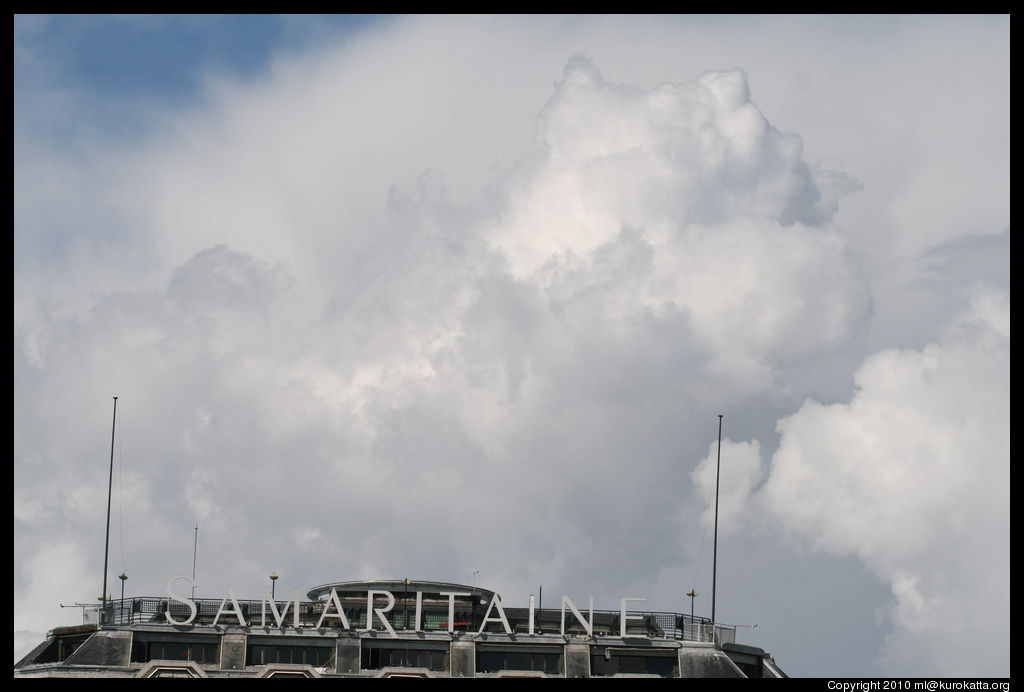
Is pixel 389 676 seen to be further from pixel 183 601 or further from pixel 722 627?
pixel 722 627

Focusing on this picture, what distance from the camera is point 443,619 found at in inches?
5153

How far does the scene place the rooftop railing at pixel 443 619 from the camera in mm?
127938

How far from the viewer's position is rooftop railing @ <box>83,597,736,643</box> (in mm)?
127938

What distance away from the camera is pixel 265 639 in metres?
126

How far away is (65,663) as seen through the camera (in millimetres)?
121875
